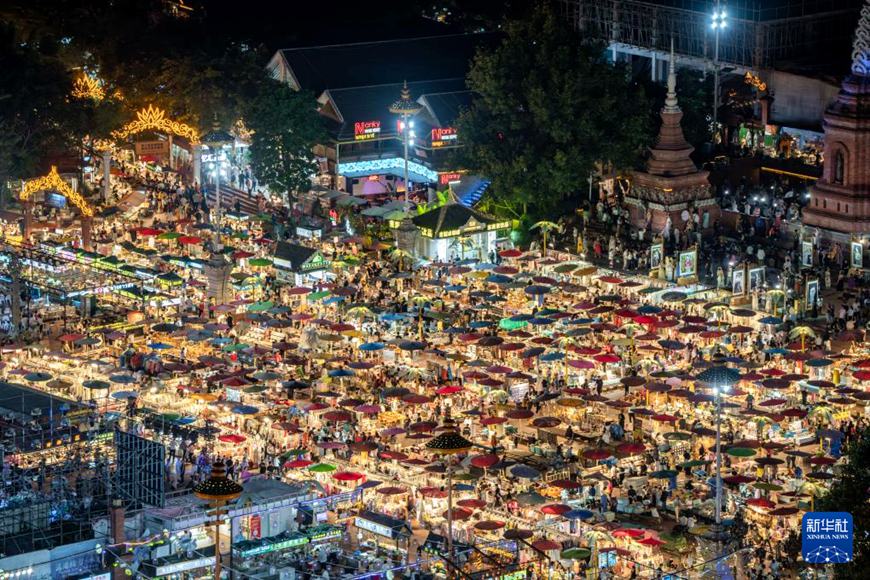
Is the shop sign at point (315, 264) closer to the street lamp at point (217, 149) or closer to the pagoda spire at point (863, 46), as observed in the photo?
the street lamp at point (217, 149)

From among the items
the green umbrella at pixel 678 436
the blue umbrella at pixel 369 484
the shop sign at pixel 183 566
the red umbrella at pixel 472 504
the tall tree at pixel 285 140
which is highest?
the tall tree at pixel 285 140

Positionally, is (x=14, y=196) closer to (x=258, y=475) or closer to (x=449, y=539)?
(x=258, y=475)

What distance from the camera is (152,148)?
133 metres

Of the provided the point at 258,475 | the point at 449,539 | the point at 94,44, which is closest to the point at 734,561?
the point at 449,539

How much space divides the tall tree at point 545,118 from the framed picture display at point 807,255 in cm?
1207

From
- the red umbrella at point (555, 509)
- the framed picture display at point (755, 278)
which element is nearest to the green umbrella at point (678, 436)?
the red umbrella at point (555, 509)

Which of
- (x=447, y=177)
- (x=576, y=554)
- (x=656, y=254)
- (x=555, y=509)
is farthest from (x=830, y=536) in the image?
(x=447, y=177)

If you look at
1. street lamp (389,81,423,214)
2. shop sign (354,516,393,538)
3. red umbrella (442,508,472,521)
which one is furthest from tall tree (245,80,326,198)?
red umbrella (442,508,472,521)

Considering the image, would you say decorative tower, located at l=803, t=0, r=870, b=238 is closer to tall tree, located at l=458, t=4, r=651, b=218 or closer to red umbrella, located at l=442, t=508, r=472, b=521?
tall tree, located at l=458, t=4, r=651, b=218

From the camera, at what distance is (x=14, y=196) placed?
125188 mm

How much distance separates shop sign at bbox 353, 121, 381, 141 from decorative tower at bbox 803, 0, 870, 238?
89.9 feet

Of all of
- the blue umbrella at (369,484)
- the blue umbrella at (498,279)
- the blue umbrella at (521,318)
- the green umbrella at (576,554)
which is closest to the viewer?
the green umbrella at (576,554)

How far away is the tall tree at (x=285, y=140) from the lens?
400 ft

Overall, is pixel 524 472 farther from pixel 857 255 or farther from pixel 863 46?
pixel 863 46
